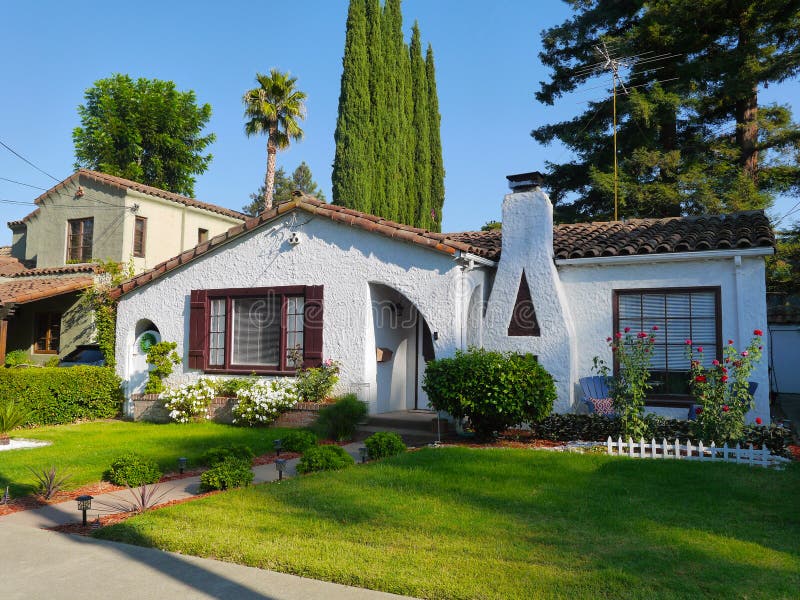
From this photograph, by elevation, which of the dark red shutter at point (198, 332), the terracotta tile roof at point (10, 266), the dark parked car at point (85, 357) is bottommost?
the dark parked car at point (85, 357)

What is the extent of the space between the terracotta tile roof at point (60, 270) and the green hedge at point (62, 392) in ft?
26.4

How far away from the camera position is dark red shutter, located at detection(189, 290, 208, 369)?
44.9ft

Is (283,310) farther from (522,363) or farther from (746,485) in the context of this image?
(746,485)

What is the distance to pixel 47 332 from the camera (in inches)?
880

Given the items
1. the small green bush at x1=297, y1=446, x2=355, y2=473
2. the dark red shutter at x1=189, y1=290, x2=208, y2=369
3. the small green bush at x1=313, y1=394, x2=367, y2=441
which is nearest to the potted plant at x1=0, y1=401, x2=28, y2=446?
the dark red shutter at x1=189, y1=290, x2=208, y2=369

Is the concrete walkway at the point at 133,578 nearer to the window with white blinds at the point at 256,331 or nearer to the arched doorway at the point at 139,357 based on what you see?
the window with white blinds at the point at 256,331

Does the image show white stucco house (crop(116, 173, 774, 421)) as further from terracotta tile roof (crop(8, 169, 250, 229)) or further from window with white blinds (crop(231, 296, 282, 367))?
terracotta tile roof (crop(8, 169, 250, 229))

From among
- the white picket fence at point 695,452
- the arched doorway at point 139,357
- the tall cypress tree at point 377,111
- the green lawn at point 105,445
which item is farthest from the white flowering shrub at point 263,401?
the tall cypress tree at point 377,111

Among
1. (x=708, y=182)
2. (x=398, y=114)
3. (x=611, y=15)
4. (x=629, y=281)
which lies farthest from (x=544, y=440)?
(x=398, y=114)

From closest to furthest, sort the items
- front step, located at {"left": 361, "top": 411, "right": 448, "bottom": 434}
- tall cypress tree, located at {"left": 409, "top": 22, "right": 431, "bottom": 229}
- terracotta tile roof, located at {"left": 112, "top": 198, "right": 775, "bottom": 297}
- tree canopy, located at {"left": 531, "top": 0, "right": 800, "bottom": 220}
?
terracotta tile roof, located at {"left": 112, "top": 198, "right": 775, "bottom": 297}
front step, located at {"left": 361, "top": 411, "right": 448, "bottom": 434}
tree canopy, located at {"left": 531, "top": 0, "right": 800, "bottom": 220}
tall cypress tree, located at {"left": 409, "top": 22, "right": 431, "bottom": 229}

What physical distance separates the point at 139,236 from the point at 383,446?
17259 mm

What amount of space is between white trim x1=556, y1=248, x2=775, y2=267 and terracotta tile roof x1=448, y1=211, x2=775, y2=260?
0.07 meters

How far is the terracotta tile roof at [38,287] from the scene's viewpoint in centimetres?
1847

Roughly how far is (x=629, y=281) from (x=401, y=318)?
182 inches
